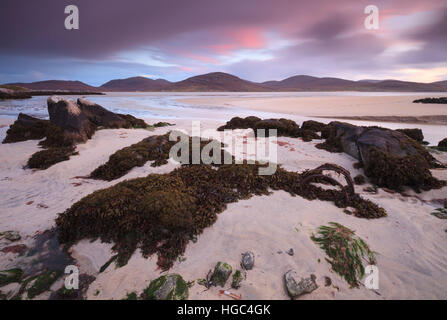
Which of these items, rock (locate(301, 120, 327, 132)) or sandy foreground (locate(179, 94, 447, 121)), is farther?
sandy foreground (locate(179, 94, 447, 121))

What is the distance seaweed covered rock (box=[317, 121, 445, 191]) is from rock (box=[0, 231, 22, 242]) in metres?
7.57

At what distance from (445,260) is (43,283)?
5387 millimetres

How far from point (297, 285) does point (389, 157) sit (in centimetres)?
467

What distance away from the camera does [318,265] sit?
2.68m

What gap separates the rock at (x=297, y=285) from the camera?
2321mm

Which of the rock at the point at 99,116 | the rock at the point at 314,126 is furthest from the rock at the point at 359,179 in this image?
the rock at the point at 99,116

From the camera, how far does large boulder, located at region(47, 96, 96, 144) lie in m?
8.93

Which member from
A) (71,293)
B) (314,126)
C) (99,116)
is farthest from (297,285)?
(99,116)

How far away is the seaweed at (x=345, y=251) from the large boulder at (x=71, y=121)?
9.98 metres

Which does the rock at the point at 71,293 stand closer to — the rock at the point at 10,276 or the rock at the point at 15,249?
the rock at the point at 10,276

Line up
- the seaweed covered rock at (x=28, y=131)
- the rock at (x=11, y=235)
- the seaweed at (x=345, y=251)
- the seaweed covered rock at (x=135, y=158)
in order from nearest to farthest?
the seaweed at (x=345, y=251), the rock at (x=11, y=235), the seaweed covered rock at (x=135, y=158), the seaweed covered rock at (x=28, y=131)

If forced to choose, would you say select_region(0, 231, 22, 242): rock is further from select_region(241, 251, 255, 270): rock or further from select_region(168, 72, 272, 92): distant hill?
select_region(168, 72, 272, 92): distant hill

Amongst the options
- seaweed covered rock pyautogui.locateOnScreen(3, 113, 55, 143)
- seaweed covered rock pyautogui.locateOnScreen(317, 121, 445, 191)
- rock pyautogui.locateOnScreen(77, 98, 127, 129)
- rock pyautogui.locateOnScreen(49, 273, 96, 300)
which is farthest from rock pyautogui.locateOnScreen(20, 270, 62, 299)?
rock pyautogui.locateOnScreen(77, 98, 127, 129)
